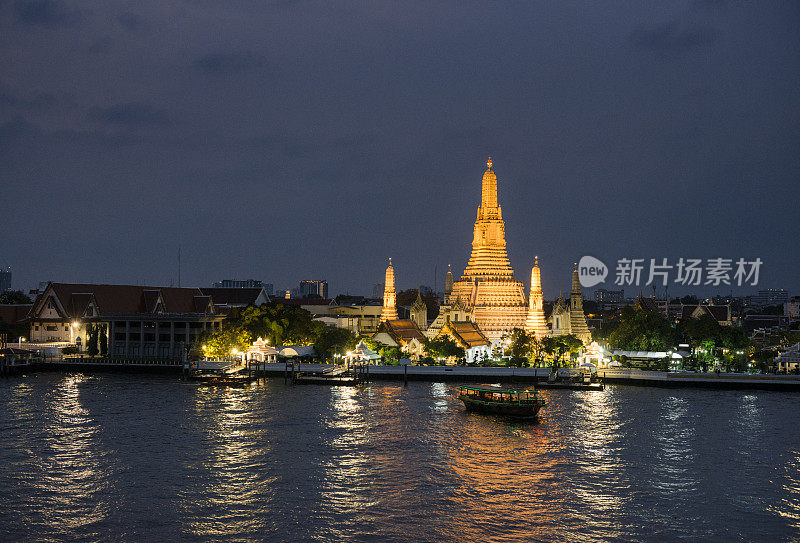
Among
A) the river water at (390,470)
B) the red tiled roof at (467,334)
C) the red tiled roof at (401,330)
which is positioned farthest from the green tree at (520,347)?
the river water at (390,470)

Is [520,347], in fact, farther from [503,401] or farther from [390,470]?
[390,470]

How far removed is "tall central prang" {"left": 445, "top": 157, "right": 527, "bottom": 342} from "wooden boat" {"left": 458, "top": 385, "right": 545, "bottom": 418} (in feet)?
102

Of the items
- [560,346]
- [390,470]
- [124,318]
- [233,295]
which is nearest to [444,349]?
[560,346]

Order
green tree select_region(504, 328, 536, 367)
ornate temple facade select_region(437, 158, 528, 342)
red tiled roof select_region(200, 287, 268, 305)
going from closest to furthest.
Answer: green tree select_region(504, 328, 536, 367), ornate temple facade select_region(437, 158, 528, 342), red tiled roof select_region(200, 287, 268, 305)

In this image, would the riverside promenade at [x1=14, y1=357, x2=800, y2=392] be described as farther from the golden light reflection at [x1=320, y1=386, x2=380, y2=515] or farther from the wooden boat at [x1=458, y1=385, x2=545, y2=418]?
the wooden boat at [x1=458, y1=385, x2=545, y2=418]

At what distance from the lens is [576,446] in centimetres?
4078

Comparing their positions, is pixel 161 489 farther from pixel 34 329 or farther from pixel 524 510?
pixel 34 329

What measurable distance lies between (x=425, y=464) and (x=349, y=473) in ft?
12.1

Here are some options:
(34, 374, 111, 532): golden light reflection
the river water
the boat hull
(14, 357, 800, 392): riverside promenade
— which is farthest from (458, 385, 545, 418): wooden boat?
(34, 374, 111, 532): golden light reflection

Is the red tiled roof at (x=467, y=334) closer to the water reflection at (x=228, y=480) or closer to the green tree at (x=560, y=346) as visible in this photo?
the green tree at (x=560, y=346)

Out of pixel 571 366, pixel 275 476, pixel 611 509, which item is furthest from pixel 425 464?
pixel 571 366

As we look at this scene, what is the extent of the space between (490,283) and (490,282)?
16 cm

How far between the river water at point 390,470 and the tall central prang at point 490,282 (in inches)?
1136

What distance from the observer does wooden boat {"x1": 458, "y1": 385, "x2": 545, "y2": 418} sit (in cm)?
4906
